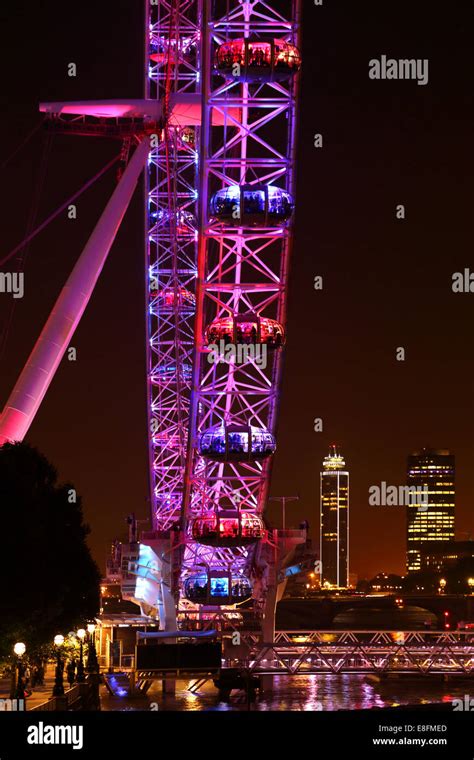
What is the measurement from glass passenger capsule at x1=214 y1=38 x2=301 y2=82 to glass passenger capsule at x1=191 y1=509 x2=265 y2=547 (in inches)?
979

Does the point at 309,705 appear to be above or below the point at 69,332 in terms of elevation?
below

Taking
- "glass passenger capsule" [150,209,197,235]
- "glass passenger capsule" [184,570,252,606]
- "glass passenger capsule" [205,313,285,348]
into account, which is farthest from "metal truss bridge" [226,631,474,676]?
"glass passenger capsule" [150,209,197,235]

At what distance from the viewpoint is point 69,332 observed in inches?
2648

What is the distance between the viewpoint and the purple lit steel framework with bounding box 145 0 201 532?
90.1m

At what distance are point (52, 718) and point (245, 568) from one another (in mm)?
55583

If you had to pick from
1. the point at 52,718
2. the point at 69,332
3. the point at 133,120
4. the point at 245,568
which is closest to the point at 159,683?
the point at 245,568

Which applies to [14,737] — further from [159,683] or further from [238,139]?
[159,683]

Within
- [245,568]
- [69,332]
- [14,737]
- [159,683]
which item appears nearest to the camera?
[14,737]

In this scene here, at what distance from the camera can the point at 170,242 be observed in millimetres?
99375

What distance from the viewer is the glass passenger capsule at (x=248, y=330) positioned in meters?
75.9

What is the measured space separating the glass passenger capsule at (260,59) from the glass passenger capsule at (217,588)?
30.7 meters

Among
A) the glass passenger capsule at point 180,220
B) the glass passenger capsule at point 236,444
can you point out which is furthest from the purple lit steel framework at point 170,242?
the glass passenger capsule at point 236,444

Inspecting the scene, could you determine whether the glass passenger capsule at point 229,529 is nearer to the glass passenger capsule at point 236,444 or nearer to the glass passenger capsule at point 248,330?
the glass passenger capsule at point 236,444

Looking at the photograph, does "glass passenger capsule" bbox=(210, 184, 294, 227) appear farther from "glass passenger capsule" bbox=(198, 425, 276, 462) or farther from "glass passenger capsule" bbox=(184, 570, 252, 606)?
"glass passenger capsule" bbox=(184, 570, 252, 606)
